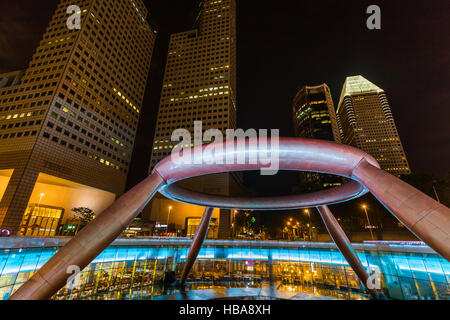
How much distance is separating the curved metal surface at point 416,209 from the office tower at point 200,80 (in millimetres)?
79178

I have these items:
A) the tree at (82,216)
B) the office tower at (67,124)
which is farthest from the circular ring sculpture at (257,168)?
the tree at (82,216)

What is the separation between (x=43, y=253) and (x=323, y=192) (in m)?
27.1

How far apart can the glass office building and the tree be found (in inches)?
1848

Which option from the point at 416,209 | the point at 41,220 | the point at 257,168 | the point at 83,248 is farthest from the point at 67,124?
the point at 416,209

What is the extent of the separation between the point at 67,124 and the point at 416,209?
252 feet

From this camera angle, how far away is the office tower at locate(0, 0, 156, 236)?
5284 centimetres

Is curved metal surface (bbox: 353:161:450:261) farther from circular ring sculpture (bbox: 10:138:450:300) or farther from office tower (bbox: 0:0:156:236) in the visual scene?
office tower (bbox: 0:0:156:236)

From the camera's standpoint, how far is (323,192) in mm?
19469

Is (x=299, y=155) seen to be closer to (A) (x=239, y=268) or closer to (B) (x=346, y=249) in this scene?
(B) (x=346, y=249)

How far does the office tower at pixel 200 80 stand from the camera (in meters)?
105

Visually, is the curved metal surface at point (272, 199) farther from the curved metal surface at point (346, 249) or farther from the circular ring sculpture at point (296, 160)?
the circular ring sculpture at point (296, 160)

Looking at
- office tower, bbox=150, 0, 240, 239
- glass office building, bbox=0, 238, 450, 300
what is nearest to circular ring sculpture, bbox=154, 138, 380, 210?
glass office building, bbox=0, 238, 450, 300
